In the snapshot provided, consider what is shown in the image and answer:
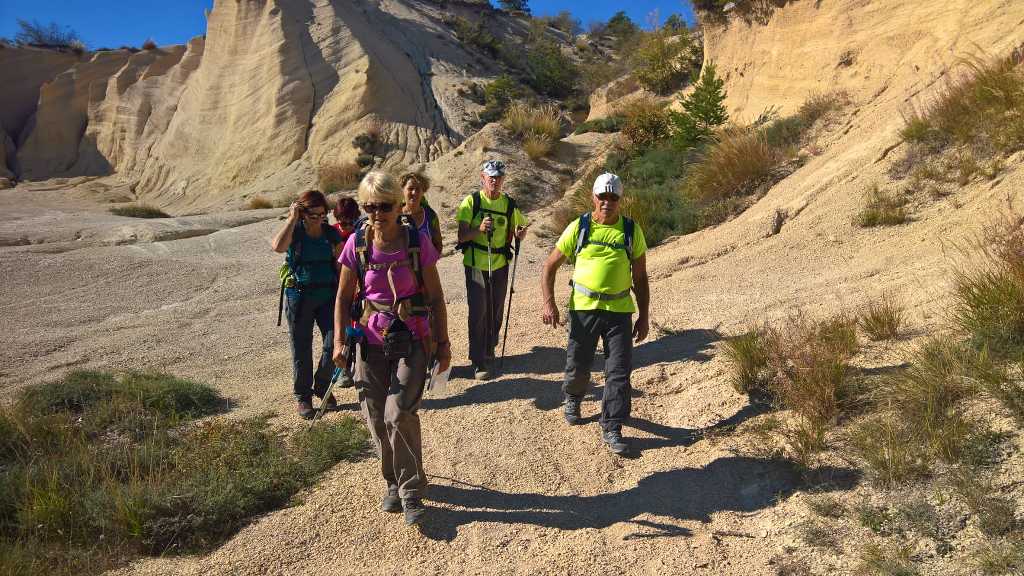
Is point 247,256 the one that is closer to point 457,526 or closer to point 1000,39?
point 457,526

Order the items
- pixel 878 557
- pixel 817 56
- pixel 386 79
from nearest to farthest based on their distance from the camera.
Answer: pixel 878 557 → pixel 817 56 → pixel 386 79

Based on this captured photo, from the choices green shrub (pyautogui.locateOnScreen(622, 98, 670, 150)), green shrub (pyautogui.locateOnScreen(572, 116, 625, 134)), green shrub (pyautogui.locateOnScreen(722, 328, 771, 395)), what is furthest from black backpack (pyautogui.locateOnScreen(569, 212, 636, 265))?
green shrub (pyautogui.locateOnScreen(572, 116, 625, 134))

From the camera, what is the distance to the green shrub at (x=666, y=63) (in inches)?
751

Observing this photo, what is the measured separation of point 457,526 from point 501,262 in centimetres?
277

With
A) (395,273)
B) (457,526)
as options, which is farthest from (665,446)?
(395,273)

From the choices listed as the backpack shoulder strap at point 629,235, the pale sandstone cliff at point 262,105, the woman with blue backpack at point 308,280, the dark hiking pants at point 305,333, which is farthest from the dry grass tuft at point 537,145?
the backpack shoulder strap at point 629,235

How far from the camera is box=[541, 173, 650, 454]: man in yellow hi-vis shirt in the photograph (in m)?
4.31

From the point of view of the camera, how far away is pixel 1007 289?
4.07 m

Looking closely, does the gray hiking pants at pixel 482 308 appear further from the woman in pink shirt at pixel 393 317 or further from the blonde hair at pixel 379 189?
the blonde hair at pixel 379 189

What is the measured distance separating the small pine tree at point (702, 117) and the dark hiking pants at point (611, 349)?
32.5ft

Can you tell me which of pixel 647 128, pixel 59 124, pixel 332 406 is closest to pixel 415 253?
pixel 332 406

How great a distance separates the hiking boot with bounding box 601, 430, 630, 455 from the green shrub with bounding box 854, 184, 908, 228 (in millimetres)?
4598

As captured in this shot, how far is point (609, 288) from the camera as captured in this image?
4.30 m

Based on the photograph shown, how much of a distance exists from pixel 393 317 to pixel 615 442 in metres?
1.79
